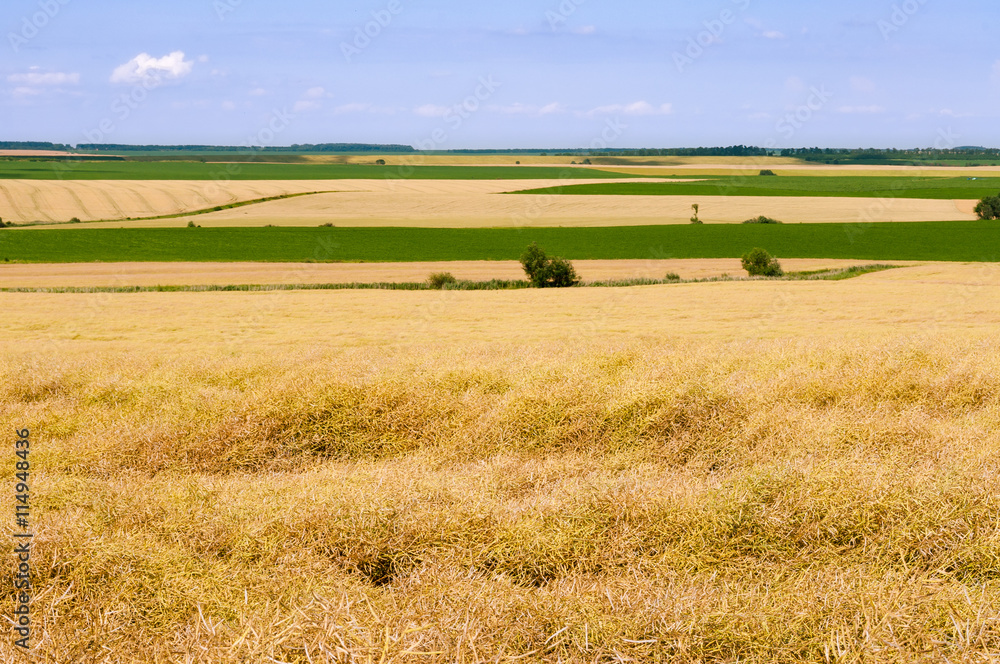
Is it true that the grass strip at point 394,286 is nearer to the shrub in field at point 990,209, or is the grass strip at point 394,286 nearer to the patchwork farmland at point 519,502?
the patchwork farmland at point 519,502

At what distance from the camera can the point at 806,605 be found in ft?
11.8

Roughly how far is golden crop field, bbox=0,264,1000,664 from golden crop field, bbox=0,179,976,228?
69552mm

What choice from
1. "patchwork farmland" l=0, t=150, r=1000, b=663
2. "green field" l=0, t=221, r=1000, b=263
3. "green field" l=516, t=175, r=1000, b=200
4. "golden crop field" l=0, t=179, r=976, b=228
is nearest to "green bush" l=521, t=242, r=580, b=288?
"green field" l=0, t=221, r=1000, b=263

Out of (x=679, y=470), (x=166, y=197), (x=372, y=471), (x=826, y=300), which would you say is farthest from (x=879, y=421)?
(x=166, y=197)

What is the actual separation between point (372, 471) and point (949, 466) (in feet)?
13.6

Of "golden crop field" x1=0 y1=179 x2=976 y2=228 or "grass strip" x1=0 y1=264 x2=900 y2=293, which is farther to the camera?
"golden crop field" x1=0 y1=179 x2=976 y2=228

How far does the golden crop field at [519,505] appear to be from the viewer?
3.42m

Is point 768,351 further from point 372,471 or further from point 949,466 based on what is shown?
point 372,471

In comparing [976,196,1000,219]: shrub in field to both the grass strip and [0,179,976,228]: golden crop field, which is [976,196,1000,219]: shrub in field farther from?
the grass strip

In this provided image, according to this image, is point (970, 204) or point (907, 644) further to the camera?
point (970, 204)

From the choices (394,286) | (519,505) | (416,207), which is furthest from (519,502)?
(416,207)

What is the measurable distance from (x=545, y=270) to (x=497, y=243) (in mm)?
25172

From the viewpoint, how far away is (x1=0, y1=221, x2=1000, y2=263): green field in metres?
55.9

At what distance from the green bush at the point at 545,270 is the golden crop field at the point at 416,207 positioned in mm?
38579
